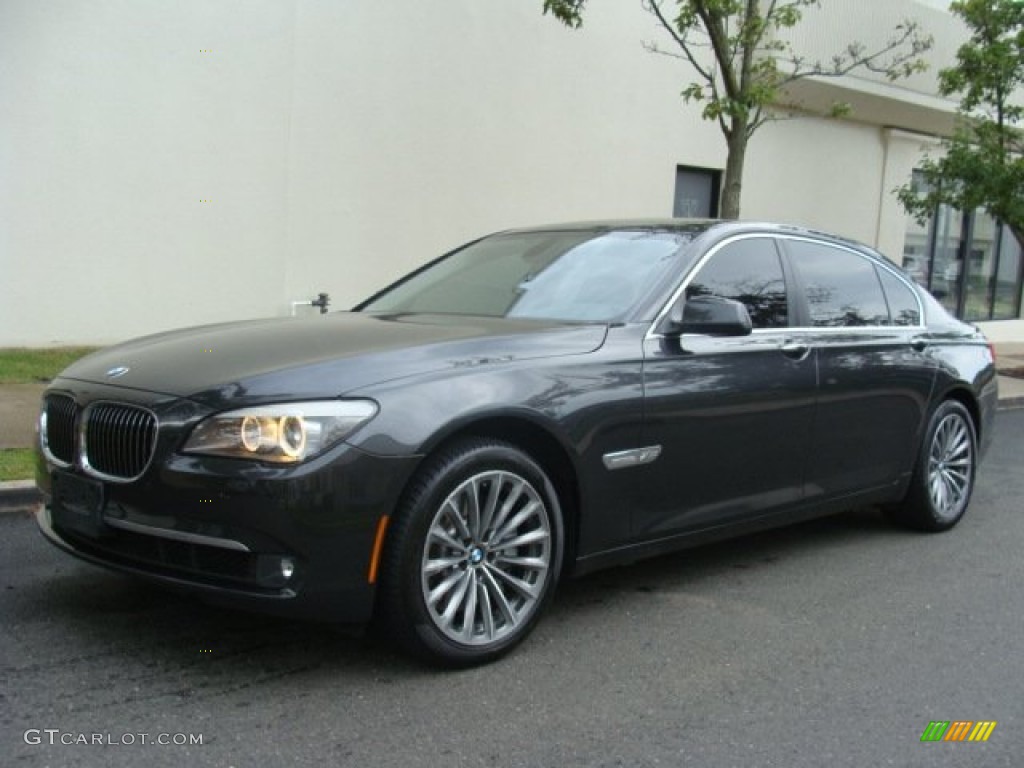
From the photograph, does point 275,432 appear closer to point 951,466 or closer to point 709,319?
point 709,319

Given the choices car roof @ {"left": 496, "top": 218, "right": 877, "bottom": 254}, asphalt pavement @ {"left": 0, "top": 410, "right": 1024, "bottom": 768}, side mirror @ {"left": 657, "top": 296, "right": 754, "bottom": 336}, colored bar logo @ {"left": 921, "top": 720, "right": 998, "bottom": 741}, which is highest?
car roof @ {"left": 496, "top": 218, "right": 877, "bottom": 254}

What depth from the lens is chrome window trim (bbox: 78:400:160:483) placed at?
3.43m

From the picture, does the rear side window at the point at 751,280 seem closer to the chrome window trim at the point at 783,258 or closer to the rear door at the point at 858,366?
the chrome window trim at the point at 783,258

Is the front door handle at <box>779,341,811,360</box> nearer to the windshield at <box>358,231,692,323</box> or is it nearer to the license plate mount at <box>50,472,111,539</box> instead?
the windshield at <box>358,231,692,323</box>

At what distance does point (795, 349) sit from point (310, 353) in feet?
7.78

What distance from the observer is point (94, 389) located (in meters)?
3.74

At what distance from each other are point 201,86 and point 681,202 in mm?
7126

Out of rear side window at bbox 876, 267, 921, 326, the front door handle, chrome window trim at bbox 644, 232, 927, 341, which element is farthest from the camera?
rear side window at bbox 876, 267, 921, 326

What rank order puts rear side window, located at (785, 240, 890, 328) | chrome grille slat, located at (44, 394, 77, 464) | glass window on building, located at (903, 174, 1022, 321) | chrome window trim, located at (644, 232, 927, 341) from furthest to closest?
glass window on building, located at (903, 174, 1022, 321)
rear side window, located at (785, 240, 890, 328)
chrome window trim, located at (644, 232, 927, 341)
chrome grille slat, located at (44, 394, 77, 464)

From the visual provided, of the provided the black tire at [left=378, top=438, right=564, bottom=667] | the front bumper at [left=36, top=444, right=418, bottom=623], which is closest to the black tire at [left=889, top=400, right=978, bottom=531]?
the black tire at [left=378, top=438, right=564, bottom=667]

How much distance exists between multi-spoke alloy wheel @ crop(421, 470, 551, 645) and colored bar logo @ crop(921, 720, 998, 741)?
1375 mm

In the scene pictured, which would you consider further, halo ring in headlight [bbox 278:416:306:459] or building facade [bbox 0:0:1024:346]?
building facade [bbox 0:0:1024:346]

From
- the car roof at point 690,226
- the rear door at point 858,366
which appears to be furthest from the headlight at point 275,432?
the rear door at point 858,366

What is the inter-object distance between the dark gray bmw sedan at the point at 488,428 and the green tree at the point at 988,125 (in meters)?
10.2
